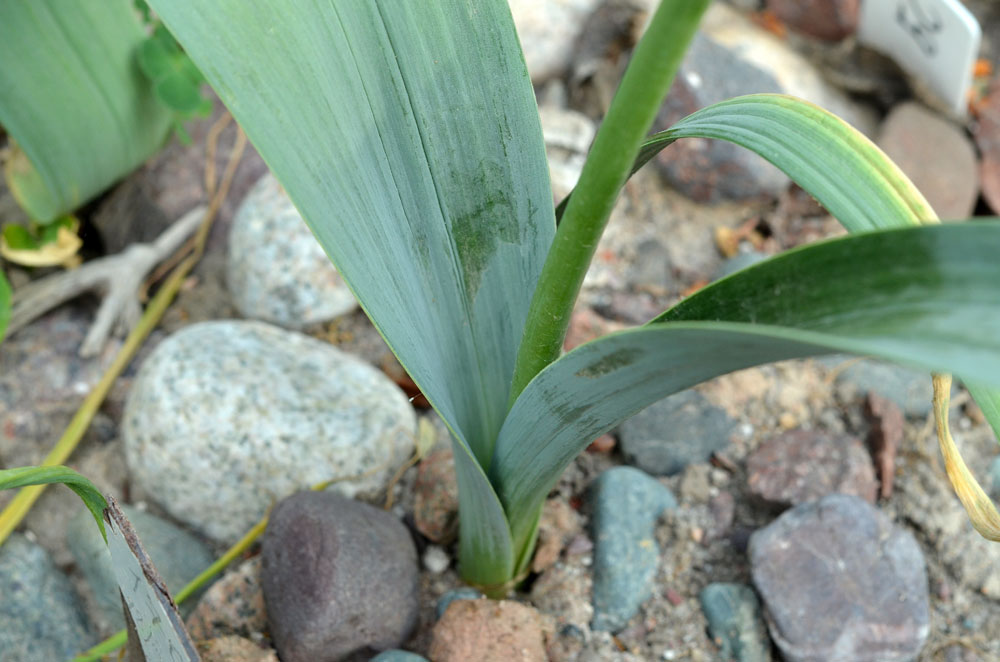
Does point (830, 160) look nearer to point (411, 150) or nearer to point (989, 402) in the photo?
point (989, 402)

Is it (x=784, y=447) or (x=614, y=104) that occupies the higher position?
(x=614, y=104)

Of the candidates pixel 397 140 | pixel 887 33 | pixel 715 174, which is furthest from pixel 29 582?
pixel 887 33

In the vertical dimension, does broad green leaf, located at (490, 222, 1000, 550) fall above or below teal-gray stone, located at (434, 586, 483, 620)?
above

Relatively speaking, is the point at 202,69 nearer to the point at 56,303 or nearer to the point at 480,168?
the point at 480,168

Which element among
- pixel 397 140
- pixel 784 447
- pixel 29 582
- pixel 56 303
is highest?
pixel 397 140

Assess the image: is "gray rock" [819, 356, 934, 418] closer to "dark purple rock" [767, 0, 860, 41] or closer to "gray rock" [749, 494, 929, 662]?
"gray rock" [749, 494, 929, 662]

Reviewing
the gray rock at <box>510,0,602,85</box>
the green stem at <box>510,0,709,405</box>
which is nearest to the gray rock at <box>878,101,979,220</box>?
the gray rock at <box>510,0,602,85</box>

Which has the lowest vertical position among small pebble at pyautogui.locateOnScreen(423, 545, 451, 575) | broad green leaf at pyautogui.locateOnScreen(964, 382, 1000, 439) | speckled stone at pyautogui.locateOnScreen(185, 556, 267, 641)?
small pebble at pyautogui.locateOnScreen(423, 545, 451, 575)
